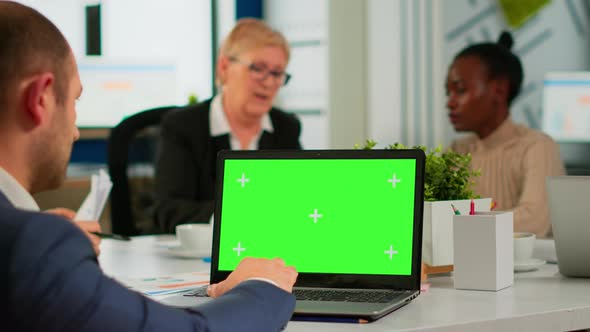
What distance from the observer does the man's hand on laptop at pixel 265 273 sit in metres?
1.26

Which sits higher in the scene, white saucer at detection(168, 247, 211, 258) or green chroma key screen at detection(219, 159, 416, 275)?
green chroma key screen at detection(219, 159, 416, 275)

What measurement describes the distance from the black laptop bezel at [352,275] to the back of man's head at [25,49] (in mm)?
536

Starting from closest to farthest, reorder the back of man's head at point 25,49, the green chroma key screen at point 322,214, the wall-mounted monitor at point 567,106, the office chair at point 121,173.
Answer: the back of man's head at point 25,49, the green chroma key screen at point 322,214, the office chair at point 121,173, the wall-mounted monitor at point 567,106

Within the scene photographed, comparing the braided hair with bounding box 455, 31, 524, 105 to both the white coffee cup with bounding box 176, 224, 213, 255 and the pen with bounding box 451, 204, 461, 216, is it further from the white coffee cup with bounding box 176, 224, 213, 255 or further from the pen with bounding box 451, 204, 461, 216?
the pen with bounding box 451, 204, 461, 216

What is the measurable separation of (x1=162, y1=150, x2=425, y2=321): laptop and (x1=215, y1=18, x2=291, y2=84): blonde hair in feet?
5.30

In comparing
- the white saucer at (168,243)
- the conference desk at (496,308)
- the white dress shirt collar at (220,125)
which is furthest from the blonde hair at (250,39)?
the conference desk at (496,308)

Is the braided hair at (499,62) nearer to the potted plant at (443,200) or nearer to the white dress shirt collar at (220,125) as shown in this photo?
the white dress shirt collar at (220,125)

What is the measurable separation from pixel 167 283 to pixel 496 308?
24.0 inches

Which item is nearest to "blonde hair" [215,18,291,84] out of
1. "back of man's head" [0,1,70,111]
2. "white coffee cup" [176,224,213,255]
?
"white coffee cup" [176,224,213,255]

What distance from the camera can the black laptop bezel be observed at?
5.01 feet

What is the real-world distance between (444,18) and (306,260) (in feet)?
10.0

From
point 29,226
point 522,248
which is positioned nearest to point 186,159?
point 522,248

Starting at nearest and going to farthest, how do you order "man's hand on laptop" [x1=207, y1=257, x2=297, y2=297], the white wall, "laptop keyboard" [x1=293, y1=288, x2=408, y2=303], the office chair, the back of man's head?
the back of man's head → "man's hand on laptop" [x1=207, y1=257, x2=297, y2=297] → "laptop keyboard" [x1=293, y1=288, x2=408, y2=303] → the office chair → the white wall

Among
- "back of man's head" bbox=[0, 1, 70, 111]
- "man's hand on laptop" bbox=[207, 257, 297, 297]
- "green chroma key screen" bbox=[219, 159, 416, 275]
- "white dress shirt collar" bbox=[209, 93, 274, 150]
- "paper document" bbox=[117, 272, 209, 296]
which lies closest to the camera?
"back of man's head" bbox=[0, 1, 70, 111]
